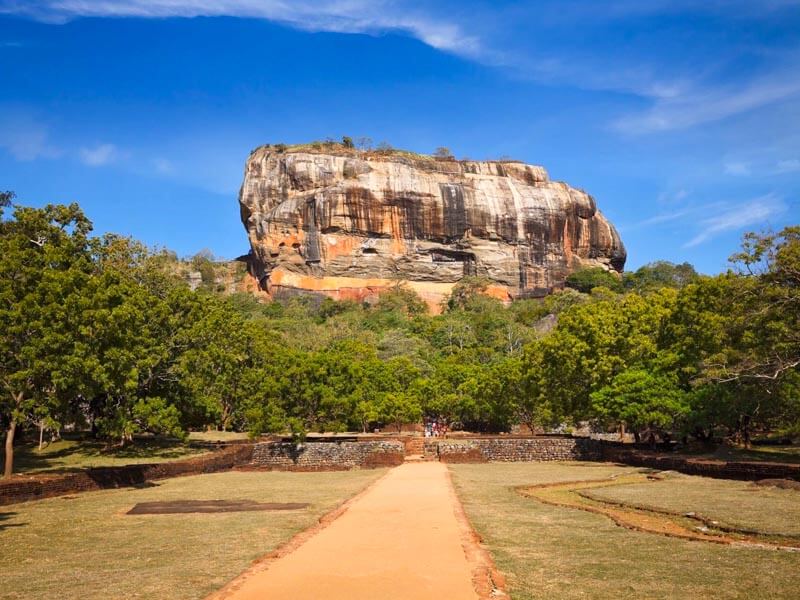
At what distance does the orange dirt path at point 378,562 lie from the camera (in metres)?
7.60

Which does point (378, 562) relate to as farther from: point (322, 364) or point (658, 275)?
point (658, 275)

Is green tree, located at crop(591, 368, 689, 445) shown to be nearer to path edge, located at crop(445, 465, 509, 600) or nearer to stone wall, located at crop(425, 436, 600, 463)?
stone wall, located at crop(425, 436, 600, 463)

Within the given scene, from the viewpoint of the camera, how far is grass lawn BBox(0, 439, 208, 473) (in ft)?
76.8

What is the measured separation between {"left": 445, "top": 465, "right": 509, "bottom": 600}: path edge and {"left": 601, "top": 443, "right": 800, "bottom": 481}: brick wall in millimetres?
10814

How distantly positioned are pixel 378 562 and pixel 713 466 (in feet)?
51.2

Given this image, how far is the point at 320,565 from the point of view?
9.02 m

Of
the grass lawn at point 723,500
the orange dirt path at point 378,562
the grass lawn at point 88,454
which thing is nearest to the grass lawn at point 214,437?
the grass lawn at point 88,454

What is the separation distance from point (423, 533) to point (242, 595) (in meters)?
4.84

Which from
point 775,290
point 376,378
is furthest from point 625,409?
point 376,378

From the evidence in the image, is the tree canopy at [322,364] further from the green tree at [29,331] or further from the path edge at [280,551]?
the path edge at [280,551]

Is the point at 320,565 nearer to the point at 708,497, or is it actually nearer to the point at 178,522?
the point at 178,522

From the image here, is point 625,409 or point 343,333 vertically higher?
point 343,333

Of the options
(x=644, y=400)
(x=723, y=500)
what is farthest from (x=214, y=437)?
(x=723, y=500)

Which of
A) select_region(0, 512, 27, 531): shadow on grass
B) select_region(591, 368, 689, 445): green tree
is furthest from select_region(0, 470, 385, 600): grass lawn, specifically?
select_region(591, 368, 689, 445): green tree
